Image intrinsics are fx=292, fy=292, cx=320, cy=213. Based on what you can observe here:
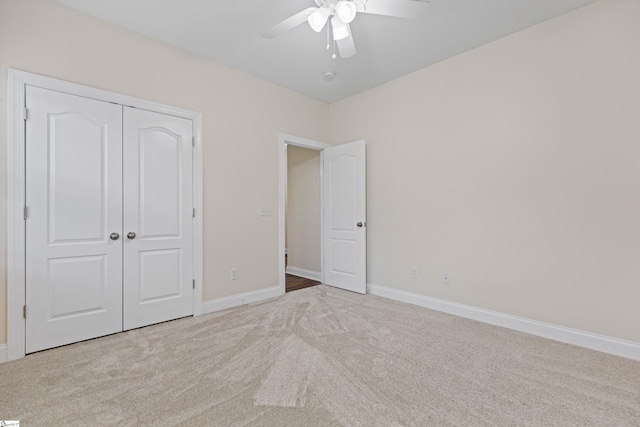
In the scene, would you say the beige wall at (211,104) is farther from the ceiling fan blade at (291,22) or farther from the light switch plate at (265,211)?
the ceiling fan blade at (291,22)

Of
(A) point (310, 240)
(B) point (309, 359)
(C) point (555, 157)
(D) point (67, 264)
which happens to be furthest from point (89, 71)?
(C) point (555, 157)

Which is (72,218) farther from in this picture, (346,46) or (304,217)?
(304,217)

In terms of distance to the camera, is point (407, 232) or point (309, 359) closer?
point (309, 359)

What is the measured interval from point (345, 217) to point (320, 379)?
8.31ft

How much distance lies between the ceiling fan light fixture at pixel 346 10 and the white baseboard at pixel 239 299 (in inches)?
117

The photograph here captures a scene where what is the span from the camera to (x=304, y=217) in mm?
5270

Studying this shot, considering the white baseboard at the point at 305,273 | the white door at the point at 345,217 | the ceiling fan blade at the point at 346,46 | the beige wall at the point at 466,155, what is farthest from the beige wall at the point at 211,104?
the ceiling fan blade at the point at 346,46

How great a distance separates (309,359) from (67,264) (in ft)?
7.05

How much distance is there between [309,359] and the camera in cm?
222

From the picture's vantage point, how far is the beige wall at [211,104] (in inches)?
90.3

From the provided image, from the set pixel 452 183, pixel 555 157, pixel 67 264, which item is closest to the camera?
pixel 67 264

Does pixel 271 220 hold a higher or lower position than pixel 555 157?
lower

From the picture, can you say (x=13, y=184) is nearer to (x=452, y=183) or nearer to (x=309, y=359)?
(x=309, y=359)

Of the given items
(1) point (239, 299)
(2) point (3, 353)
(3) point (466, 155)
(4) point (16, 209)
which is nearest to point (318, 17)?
(3) point (466, 155)
